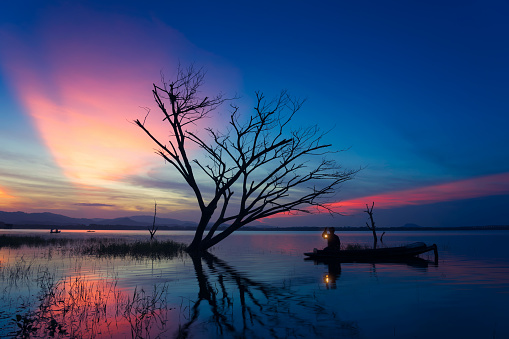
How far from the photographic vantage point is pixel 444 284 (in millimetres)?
15344

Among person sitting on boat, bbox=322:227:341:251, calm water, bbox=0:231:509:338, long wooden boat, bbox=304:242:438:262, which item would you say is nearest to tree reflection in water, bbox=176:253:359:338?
calm water, bbox=0:231:509:338

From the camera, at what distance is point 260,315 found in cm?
960

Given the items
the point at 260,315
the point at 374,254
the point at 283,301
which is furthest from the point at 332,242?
the point at 260,315

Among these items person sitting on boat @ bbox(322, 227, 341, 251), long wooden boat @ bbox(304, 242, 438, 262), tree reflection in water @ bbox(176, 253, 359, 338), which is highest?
person sitting on boat @ bbox(322, 227, 341, 251)

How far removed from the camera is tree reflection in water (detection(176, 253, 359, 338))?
8.09 m

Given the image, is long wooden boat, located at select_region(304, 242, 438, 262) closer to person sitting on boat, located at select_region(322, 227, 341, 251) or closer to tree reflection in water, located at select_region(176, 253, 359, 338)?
person sitting on boat, located at select_region(322, 227, 341, 251)

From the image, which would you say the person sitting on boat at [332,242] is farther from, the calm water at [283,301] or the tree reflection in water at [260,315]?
the tree reflection in water at [260,315]

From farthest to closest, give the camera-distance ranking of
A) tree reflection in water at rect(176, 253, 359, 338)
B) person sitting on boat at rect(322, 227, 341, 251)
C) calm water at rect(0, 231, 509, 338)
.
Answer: person sitting on boat at rect(322, 227, 341, 251), calm water at rect(0, 231, 509, 338), tree reflection in water at rect(176, 253, 359, 338)

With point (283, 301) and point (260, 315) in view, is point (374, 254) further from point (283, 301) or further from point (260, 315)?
point (260, 315)

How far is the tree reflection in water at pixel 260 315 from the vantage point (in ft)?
26.6

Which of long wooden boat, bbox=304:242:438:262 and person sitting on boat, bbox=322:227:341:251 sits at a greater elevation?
person sitting on boat, bbox=322:227:341:251

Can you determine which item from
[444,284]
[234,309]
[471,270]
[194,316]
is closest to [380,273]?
[444,284]

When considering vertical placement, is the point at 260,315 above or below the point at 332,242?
below

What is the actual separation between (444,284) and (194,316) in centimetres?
1133
